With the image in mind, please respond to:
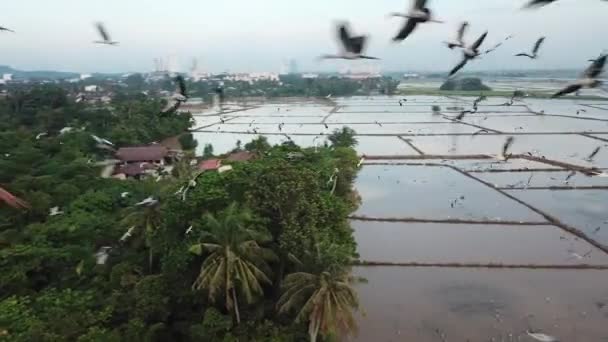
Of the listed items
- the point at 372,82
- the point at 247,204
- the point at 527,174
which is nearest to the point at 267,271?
the point at 247,204

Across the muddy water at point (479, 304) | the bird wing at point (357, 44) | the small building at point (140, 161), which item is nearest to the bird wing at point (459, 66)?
the bird wing at point (357, 44)

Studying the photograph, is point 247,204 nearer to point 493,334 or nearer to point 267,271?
point 267,271

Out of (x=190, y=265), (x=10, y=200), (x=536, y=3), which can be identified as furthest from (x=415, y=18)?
(x=190, y=265)

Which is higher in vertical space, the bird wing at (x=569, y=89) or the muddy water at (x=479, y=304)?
the bird wing at (x=569, y=89)

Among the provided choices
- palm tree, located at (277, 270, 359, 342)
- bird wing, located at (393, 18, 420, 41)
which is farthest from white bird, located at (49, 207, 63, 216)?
bird wing, located at (393, 18, 420, 41)

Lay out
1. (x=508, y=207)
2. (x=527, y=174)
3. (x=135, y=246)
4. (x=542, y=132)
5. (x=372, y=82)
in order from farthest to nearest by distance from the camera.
A: (x=372, y=82)
(x=542, y=132)
(x=527, y=174)
(x=508, y=207)
(x=135, y=246)

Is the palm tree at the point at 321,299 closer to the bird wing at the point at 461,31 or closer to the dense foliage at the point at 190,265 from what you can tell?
the dense foliage at the point at 190,265

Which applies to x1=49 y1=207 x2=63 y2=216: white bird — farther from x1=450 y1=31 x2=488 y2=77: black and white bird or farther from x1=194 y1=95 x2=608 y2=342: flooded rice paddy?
x1=450 y1=31 x2=488 y2=77: black and white bird
